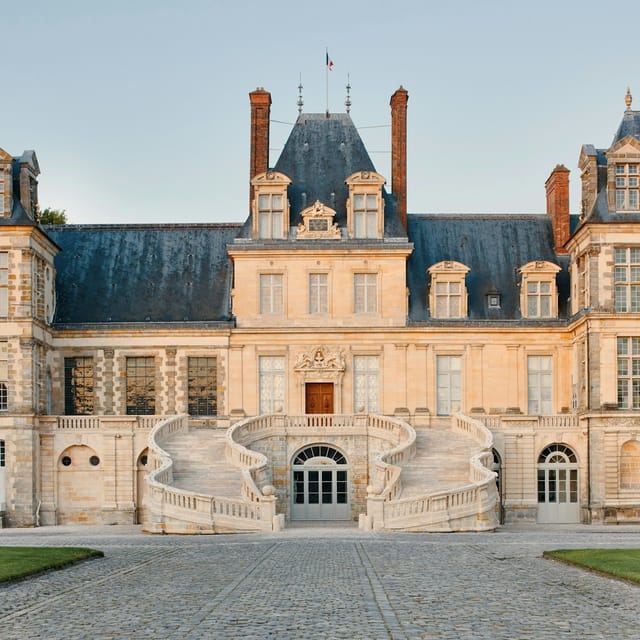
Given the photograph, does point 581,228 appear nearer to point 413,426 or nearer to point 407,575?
point 413,426

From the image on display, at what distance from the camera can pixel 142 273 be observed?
4750 cm

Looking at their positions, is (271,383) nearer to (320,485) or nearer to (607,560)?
(320,485)

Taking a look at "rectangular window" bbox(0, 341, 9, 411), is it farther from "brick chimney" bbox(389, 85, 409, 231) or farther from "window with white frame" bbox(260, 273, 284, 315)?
"brick chimney" bbox(389, 85, 409, 231)

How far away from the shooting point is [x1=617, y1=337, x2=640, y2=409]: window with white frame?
137ft

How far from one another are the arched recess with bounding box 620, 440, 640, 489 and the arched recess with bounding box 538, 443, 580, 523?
1.69 m

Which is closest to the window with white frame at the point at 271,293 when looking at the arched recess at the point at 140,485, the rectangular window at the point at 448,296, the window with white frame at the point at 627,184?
the rectangular window at the point at 448,296

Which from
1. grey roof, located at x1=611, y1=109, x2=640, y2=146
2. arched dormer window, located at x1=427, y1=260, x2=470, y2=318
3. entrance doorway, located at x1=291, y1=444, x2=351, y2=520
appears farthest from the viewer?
arched dormer window, located at x1=427, y1=260, x2=470, y2=318

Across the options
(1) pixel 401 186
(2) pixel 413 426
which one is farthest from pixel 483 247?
(2) pixel 413 426

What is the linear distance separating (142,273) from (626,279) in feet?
58.9

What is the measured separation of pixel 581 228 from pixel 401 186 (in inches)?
297

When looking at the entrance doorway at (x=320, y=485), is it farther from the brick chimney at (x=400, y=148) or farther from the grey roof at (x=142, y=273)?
the brick chimney at (x=400, y=148)

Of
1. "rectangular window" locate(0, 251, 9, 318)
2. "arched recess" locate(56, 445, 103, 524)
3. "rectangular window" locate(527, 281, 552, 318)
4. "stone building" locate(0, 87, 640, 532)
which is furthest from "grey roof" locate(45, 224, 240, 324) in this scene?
"rectangular window" locate(527, 281, 552, 318)

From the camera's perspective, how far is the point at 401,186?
4697 cm

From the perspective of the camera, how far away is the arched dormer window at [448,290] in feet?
149
